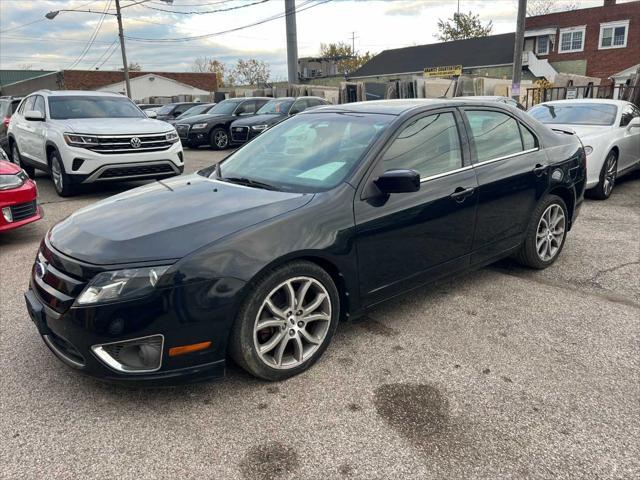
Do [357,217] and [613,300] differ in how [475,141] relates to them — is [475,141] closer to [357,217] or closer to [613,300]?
[357,217]

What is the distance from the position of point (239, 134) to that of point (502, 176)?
12.5 metres

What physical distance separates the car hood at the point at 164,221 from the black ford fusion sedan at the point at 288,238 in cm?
1

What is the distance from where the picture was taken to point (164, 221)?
2875 millimetres

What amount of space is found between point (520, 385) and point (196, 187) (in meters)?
2.40

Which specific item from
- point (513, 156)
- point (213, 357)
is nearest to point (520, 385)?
point (213, 357)

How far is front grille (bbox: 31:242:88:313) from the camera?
8.55ft

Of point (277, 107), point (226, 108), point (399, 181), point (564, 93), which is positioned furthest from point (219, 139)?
point (399, 181)

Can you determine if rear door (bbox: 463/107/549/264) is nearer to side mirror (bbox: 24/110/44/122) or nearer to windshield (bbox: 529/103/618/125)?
windshield (bbox: 529/103/618/125)

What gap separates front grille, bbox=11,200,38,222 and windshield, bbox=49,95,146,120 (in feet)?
11.4

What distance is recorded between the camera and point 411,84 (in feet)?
69.1

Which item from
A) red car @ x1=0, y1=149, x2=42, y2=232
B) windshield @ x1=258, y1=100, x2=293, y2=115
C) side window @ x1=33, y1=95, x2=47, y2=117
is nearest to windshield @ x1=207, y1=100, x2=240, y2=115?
windshield @ x1=258, y1=100, x2=293, y2=115

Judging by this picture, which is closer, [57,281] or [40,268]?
[57,281]

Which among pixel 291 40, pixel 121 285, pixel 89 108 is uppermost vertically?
pixel 291 40

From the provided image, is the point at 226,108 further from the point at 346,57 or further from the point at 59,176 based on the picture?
the point at 346,57
